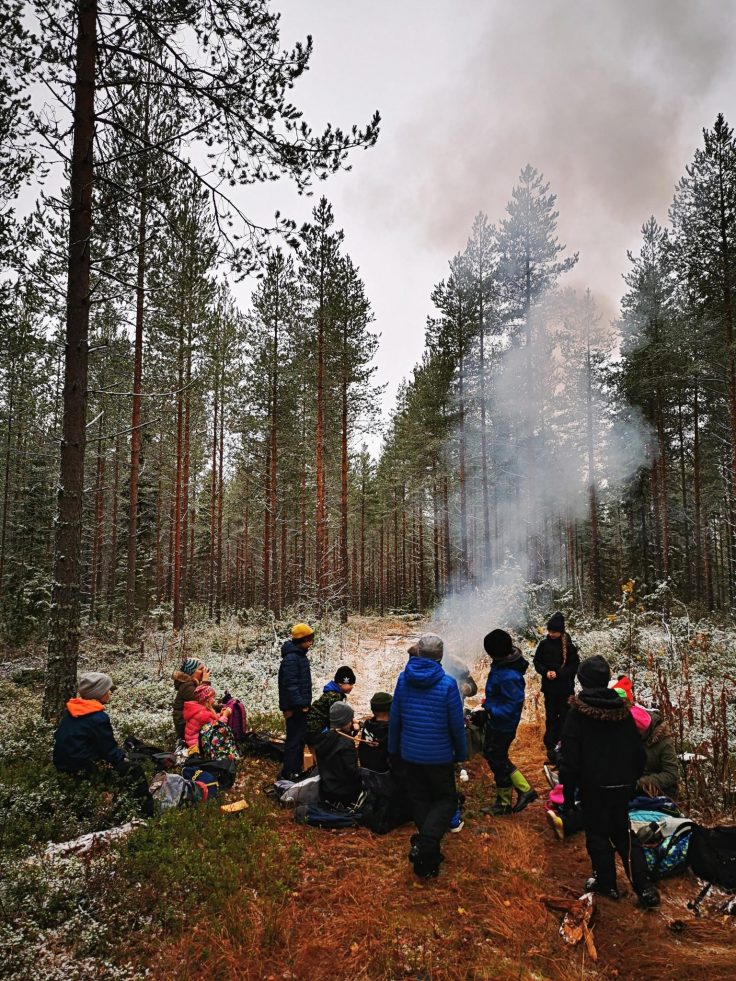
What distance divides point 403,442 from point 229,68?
910 inches

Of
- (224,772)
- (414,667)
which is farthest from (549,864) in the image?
(224,772)

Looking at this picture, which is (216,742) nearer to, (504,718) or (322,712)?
(322,712)

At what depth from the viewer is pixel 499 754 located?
5.67m

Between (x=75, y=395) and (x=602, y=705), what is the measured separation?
7.47m

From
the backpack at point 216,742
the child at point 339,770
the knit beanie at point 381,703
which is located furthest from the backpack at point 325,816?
the backpack at point 216,742

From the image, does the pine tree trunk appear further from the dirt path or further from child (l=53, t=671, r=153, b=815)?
the dirt path

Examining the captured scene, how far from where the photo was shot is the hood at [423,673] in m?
4.56

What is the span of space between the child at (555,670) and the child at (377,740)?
90.1 inches

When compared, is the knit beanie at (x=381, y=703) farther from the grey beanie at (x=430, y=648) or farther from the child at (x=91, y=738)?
the child at (x=91, y=738)

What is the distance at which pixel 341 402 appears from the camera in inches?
842

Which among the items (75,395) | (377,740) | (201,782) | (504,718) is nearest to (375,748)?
(377,740)

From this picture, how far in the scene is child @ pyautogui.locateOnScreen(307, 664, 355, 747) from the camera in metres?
6.07

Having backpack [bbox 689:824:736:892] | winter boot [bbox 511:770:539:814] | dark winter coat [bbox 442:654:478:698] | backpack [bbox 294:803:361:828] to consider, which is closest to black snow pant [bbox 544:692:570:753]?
winter boot [bbox 511:770:539:814]

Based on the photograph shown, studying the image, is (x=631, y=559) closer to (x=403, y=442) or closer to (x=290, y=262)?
(x=403, y=442)
